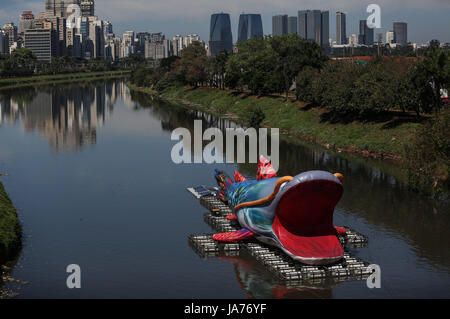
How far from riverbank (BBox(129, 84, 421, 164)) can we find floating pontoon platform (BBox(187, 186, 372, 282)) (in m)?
13.6

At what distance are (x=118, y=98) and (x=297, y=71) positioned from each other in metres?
63.6

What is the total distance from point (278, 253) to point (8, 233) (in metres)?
14.1

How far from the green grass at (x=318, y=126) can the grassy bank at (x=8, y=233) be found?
26.1 m

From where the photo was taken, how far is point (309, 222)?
3170cm

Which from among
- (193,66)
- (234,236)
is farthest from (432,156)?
(193,66)

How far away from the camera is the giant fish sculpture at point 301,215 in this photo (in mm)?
30406

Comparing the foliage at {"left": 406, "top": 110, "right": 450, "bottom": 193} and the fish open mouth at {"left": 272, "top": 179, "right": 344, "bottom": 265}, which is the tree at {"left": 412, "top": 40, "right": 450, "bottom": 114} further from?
the fish open mouth at {"left": 272, "top": 179, "right": 344, "bottom": 265}

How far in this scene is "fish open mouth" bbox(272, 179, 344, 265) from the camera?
30.5m

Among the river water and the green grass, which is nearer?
the river water

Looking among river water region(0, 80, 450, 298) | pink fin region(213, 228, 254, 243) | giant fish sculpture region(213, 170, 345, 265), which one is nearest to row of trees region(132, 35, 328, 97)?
river water region(0, 80, 450, 298)

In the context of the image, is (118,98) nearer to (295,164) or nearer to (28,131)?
(28,131)

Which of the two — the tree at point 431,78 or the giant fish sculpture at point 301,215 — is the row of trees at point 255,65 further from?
the giant fish sculpture at point 301,215

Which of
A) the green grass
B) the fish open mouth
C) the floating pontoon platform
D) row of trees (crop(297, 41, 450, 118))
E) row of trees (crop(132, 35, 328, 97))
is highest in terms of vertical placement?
row of trees (crop(132, 35, 328, 97))
